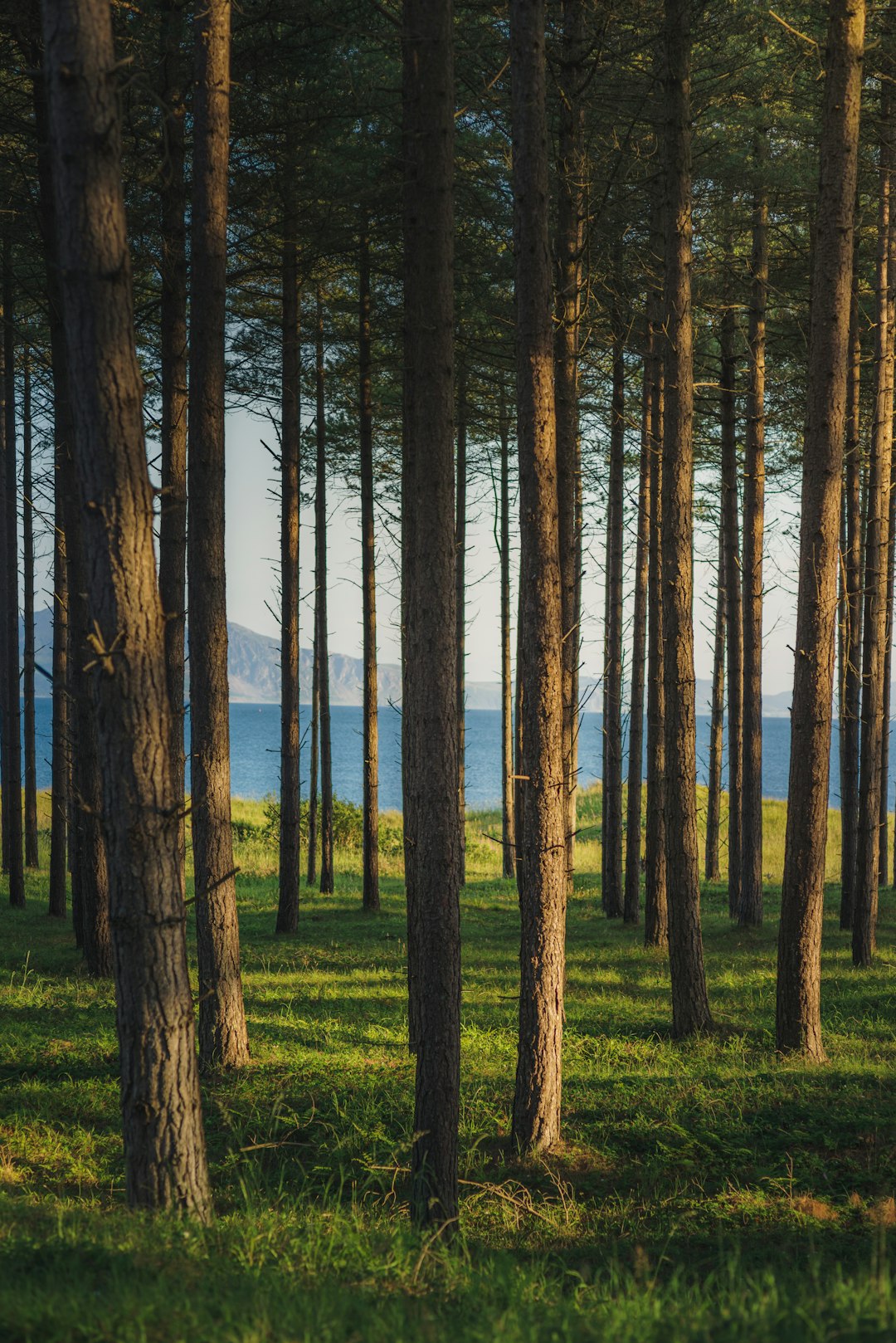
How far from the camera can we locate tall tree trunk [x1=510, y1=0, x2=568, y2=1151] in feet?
19.7

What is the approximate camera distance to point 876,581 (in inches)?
473

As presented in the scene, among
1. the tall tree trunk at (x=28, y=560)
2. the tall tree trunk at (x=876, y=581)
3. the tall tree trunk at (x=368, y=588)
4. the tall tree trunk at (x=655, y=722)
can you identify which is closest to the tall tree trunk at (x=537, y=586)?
the tall tree trunk at (x=655, y=722)

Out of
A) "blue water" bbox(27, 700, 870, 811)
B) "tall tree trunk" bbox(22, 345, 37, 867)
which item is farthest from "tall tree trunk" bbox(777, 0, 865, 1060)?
"blue water" bbox(27, 700, 870, 811)

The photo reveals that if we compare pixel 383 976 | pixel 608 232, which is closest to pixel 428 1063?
pixel 383 976

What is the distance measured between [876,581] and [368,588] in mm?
7749

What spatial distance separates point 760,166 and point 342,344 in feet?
22.7

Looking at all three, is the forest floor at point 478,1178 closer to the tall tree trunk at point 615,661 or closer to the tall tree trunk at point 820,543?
the tall tree trunk at point 820,543

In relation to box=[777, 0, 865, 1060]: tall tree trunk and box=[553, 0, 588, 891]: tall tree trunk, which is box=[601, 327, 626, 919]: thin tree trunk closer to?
box=[553, 0, 588, 891]: tall tree trunk

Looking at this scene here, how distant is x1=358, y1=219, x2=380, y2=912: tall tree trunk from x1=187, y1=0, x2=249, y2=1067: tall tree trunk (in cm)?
596

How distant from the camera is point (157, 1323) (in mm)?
3029

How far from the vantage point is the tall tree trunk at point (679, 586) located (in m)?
8.24

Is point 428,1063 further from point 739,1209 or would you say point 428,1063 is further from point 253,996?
point 253,996

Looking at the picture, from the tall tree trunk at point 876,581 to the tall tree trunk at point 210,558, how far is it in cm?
729

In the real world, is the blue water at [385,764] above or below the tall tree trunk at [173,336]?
below
